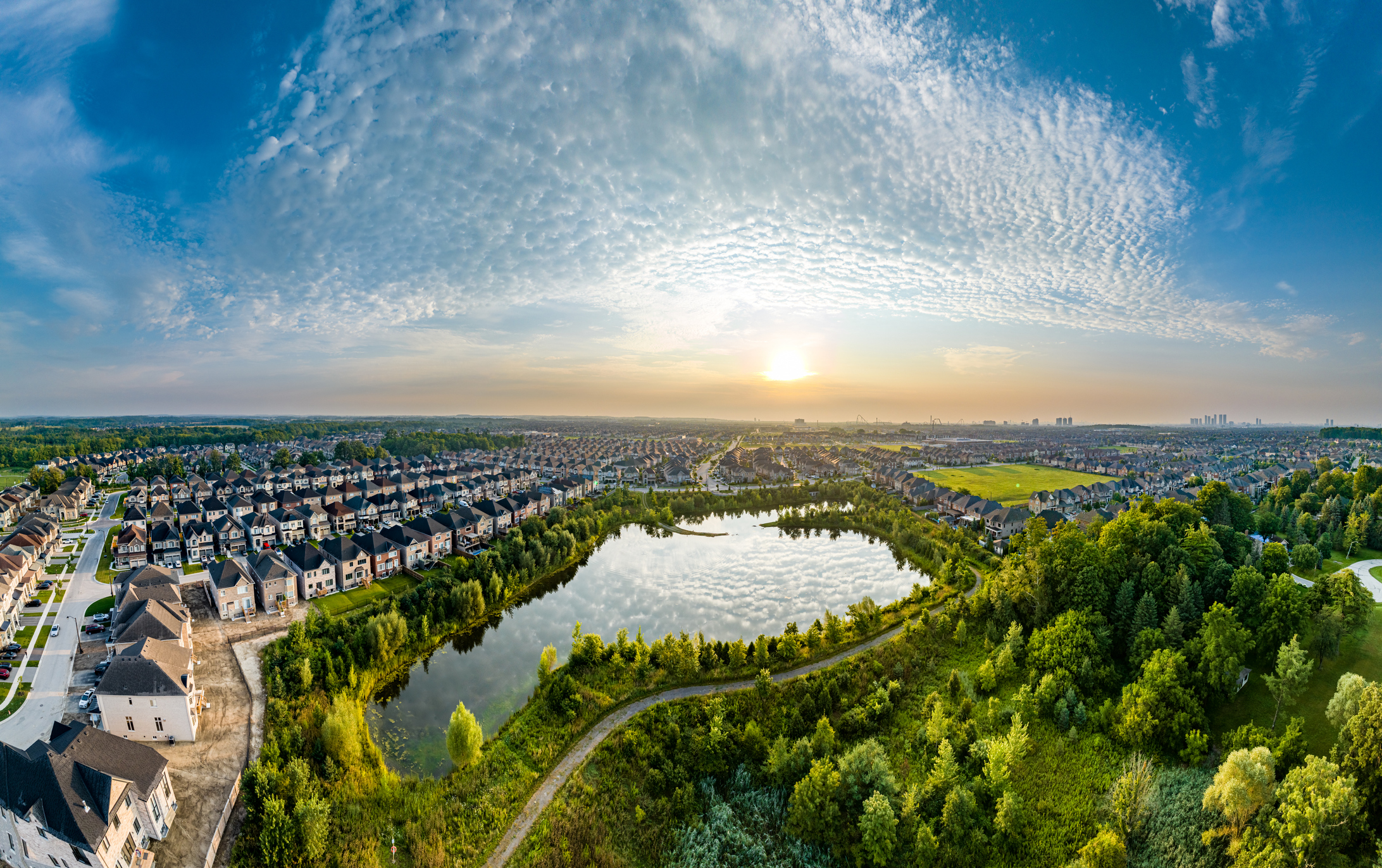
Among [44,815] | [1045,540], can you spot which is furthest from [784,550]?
[44,815]

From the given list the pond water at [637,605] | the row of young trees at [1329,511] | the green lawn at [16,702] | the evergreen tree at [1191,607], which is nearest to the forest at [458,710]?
the pond water at [637,605]

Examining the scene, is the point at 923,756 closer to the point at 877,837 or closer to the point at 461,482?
the point at 877,837

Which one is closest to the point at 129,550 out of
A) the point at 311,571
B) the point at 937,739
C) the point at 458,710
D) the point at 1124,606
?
the point at 311,571

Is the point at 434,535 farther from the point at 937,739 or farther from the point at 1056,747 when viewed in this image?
the point at 1056,747

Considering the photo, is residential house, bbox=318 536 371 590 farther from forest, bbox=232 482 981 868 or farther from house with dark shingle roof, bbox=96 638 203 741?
house with dark shingle roof, bbox=96 638 203 741

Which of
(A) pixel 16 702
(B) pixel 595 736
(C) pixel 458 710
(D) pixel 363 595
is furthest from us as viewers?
(D) pixel 363 595

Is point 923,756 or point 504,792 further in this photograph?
point 923,756

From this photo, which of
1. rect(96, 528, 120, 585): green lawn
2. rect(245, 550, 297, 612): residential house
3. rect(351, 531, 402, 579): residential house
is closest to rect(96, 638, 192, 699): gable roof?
rect(245, 550, 297, 612): residential house
